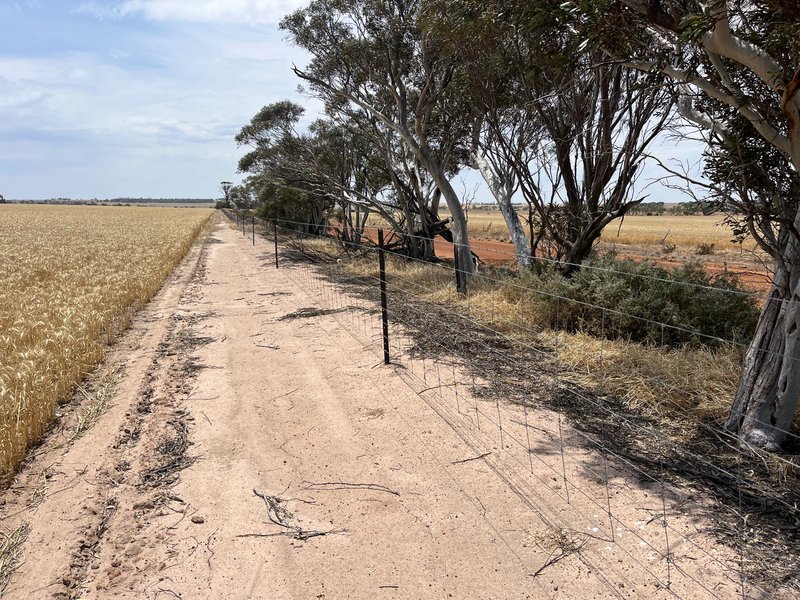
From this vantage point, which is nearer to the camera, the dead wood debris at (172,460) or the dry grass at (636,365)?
the dead wood debris at (172,460)

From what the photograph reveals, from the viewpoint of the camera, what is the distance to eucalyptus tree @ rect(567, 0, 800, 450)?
3.80 m

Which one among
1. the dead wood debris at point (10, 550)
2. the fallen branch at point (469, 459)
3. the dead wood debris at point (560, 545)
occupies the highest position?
the dead wood debris at point (560, 545)

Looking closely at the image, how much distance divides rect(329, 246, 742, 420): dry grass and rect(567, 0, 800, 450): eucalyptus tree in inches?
21.9

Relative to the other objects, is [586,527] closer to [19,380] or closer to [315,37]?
[19,380]

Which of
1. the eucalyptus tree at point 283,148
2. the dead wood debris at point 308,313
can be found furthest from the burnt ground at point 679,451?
the eucalyptus tree at point 283,148

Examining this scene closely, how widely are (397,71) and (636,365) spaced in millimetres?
10679

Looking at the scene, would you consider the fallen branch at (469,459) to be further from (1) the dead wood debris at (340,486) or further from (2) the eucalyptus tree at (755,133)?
(2) the eucalyptus tree at (755,133)

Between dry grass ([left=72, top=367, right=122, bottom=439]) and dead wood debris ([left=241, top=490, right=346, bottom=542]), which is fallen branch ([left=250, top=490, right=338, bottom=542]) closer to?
dead wood debris ([left=241, top=490, right=346, bottom=542])

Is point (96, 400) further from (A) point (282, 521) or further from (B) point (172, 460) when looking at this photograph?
(A) point (282, 521)

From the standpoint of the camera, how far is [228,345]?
28.0ft

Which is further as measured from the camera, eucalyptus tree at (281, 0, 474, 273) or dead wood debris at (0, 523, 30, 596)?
eucalyptus tree at (281, 0, 474, 273)

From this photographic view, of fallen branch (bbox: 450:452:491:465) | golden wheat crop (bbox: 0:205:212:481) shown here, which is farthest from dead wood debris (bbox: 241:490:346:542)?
golden wheat crop (bbox: 0:205:212:481)

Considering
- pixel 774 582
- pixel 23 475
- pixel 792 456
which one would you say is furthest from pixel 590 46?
pixel 23 475

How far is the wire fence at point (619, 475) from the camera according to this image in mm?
3141
